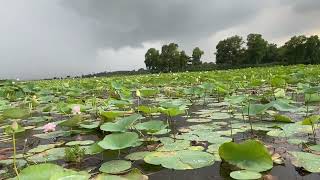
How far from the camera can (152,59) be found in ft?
209

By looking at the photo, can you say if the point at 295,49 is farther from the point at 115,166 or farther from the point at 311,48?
the point at 115,166

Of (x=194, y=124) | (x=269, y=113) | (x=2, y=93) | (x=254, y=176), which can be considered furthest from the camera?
(x=2, y=93)

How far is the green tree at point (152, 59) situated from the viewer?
62.5 meters

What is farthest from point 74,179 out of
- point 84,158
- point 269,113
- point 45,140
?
point 269,113

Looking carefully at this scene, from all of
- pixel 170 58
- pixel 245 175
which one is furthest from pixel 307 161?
pixel 170 58

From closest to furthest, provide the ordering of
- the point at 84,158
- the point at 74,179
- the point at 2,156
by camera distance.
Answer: the point at 74,179 → the point at 84,158 → the point at 2,156

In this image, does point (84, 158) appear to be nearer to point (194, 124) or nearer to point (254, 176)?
point (254, 176)

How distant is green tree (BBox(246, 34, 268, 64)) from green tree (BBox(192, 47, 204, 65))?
773 centimetres

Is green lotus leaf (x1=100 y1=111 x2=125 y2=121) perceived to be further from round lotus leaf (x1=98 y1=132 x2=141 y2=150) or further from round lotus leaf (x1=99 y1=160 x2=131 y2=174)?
round lotus leaf (x1=99 y1=160 x2=131 y2=174)

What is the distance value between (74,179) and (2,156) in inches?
66.4

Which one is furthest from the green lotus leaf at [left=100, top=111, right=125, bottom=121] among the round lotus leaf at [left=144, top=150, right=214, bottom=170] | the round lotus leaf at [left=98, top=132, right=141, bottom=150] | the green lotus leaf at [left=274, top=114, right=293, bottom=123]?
the green lotus leaf at [left=274, top=114, right=293, bottom=123]

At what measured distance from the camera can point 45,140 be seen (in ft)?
12.0

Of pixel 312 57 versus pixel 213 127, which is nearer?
Result: pixel 213 127

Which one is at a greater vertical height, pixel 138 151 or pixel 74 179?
pixel 74 179
